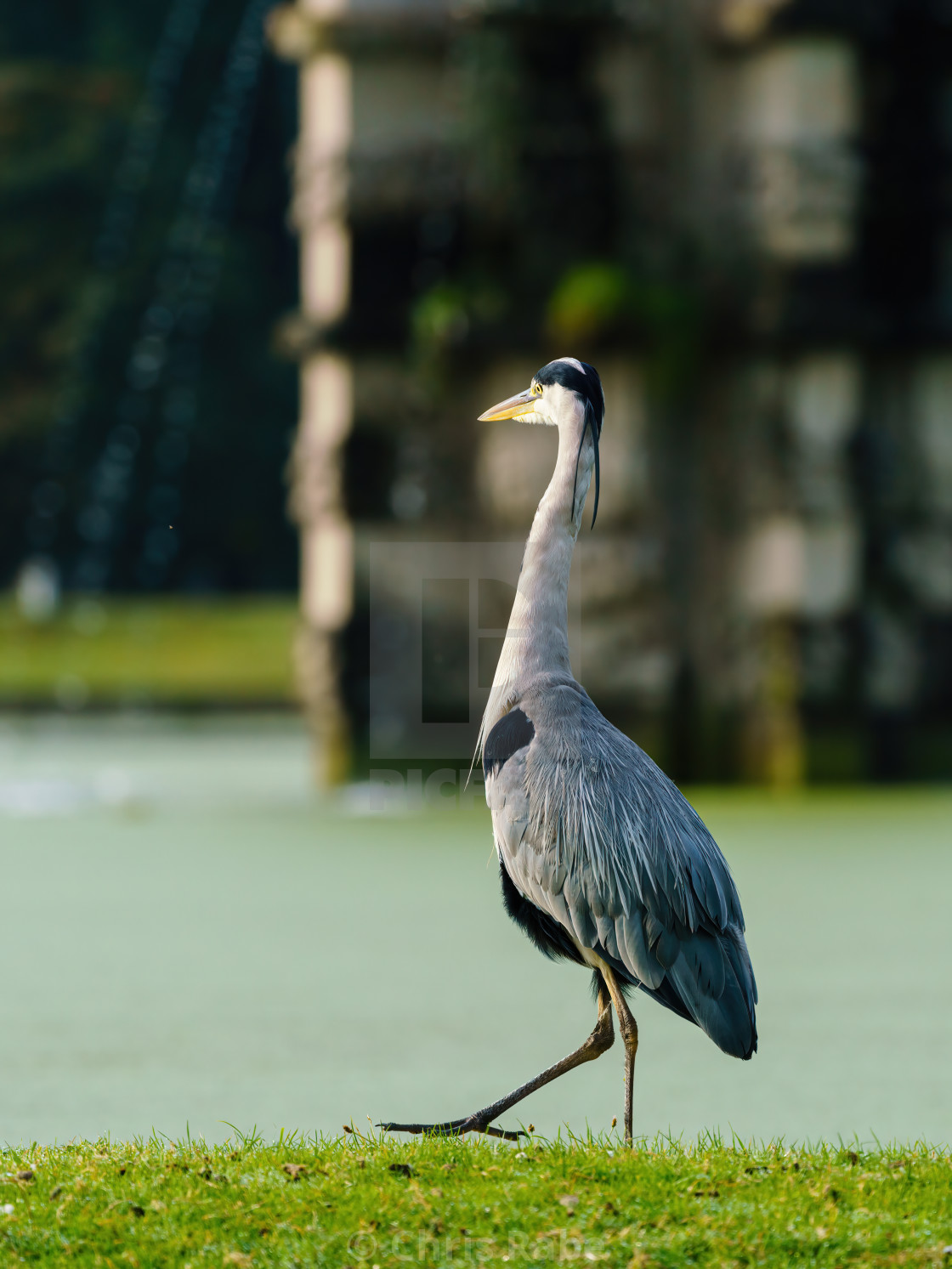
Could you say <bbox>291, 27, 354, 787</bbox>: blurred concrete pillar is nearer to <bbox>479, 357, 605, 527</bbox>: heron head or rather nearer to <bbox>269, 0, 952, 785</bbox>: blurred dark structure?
<bbox>269, 0, 952, 785</bbox>: blurred dark structure

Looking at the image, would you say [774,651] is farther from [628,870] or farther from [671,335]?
[628,870]

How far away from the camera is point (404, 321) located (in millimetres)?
→ 10906

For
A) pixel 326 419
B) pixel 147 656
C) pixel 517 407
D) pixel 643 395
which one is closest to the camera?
pixel 517 407

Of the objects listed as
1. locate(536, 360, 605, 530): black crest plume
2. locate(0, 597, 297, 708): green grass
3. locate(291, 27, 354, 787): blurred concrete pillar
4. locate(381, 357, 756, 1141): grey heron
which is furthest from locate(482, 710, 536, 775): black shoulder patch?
locate(0, 597, 297, 708): green grass

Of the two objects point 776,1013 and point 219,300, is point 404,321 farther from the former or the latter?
point 219,300

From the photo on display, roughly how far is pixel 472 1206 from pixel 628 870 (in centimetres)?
68

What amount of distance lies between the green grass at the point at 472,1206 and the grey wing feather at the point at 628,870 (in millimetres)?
306

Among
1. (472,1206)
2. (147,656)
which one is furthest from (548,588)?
(147,656)

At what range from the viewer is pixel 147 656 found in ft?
80.0

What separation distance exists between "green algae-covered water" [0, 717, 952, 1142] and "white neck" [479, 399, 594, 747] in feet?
3.82

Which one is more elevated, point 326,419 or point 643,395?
point 643,395

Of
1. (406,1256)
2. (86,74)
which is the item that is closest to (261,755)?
(406,1256)

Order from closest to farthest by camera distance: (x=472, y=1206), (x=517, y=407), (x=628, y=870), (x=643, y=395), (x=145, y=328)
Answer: (x=472, y=1206)
(x=628, y=870)
(x=517, y=407)
(x=643, y=395)
(x=145, y=328)

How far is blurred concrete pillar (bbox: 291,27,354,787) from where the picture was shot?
35.5 feet
